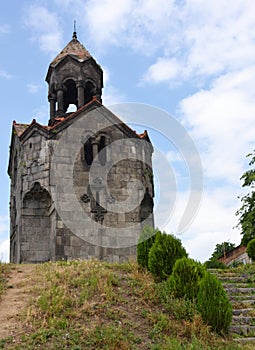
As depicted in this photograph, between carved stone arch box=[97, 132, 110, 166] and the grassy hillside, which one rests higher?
carved stone arch box=[97, 132, 110, 166]

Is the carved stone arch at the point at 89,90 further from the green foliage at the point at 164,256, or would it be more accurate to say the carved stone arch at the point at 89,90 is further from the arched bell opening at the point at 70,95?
the green foliage at the point at 164,256

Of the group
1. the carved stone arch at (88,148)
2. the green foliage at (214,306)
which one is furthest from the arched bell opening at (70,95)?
the green foliage at (214,306)

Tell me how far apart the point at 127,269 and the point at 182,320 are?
115 inches

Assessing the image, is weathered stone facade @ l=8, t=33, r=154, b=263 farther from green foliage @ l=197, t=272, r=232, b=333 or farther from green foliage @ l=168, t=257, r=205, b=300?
green foliage @ l=197, t=272, r=232, b=333

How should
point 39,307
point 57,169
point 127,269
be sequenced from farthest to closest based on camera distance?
point 57,169 → point 127,269 → point 39,307

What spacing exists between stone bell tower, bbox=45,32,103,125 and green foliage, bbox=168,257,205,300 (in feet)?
30.3

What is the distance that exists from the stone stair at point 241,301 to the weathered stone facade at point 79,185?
4.47 metres

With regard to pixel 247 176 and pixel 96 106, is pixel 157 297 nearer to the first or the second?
pixel 96 106

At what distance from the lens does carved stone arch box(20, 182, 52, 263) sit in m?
14.7

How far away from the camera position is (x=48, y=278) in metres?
9.34

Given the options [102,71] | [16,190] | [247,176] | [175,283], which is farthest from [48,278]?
[247,176]

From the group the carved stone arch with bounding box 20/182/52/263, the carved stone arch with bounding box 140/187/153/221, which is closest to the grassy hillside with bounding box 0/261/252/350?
the carved stone arch with bounding box 20/182/52/263

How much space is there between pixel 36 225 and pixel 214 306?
8697 mm

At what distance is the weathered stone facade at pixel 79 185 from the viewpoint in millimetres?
14547
